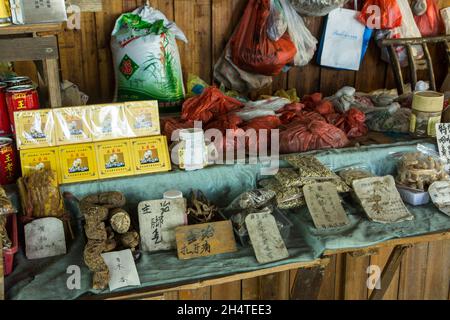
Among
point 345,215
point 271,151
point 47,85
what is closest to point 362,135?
point 271,151

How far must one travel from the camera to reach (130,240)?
206 cm

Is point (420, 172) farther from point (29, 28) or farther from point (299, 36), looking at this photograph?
point (29, 28)

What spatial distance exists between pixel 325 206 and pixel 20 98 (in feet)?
4.40

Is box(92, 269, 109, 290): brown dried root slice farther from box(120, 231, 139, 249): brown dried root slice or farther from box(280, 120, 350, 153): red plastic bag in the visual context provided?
box(280, 120, 350, 153): red plastic bag

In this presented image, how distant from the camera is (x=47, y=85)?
231cm

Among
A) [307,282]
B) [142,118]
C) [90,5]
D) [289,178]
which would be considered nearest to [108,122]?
[142,118]

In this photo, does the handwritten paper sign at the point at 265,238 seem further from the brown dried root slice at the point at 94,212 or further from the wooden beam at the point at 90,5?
the wooden beam at the point at 90,5

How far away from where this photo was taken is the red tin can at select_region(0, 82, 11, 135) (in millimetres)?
2254

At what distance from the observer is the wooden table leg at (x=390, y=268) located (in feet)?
8.09

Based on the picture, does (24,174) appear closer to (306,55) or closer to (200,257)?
(200,257)

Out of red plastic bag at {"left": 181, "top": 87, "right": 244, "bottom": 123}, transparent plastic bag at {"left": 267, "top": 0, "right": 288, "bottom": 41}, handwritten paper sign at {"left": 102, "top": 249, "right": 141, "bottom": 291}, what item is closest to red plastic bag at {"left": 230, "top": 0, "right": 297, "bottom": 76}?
transparent plastic bag at {"left": 267, "top": 0, "right": 288, "bottom": 41}

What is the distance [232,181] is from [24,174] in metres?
0.90

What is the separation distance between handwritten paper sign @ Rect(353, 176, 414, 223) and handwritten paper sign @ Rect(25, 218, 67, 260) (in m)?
1.26

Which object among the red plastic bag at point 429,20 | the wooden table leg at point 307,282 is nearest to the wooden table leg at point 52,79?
the wooden table leg at point 307,282
